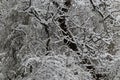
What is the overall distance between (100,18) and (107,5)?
265 millimetres

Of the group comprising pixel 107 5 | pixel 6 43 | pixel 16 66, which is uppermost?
pixel 107 5

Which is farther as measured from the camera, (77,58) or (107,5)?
(107,5)

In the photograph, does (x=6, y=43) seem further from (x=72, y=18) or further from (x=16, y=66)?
(x=72, y=18)

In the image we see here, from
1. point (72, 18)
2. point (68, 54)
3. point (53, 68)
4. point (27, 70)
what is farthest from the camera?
point (72, 18)

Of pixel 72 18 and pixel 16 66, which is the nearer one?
pixel 16 66

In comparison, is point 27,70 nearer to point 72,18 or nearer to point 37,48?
point 37,48

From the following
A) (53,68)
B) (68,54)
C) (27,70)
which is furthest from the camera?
(68,54)

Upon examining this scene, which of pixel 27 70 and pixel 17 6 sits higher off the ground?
pixel 17 6

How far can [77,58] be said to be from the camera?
3.97 metres

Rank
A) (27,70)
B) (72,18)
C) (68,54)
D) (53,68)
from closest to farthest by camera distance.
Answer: (53,68) < (27,70) < (68,54) < (72,18)

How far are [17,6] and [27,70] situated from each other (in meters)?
0.93

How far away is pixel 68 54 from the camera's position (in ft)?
13.0

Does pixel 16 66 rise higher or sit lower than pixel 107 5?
lower

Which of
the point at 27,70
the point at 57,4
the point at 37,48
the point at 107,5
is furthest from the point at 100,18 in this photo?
the point at 27,70
